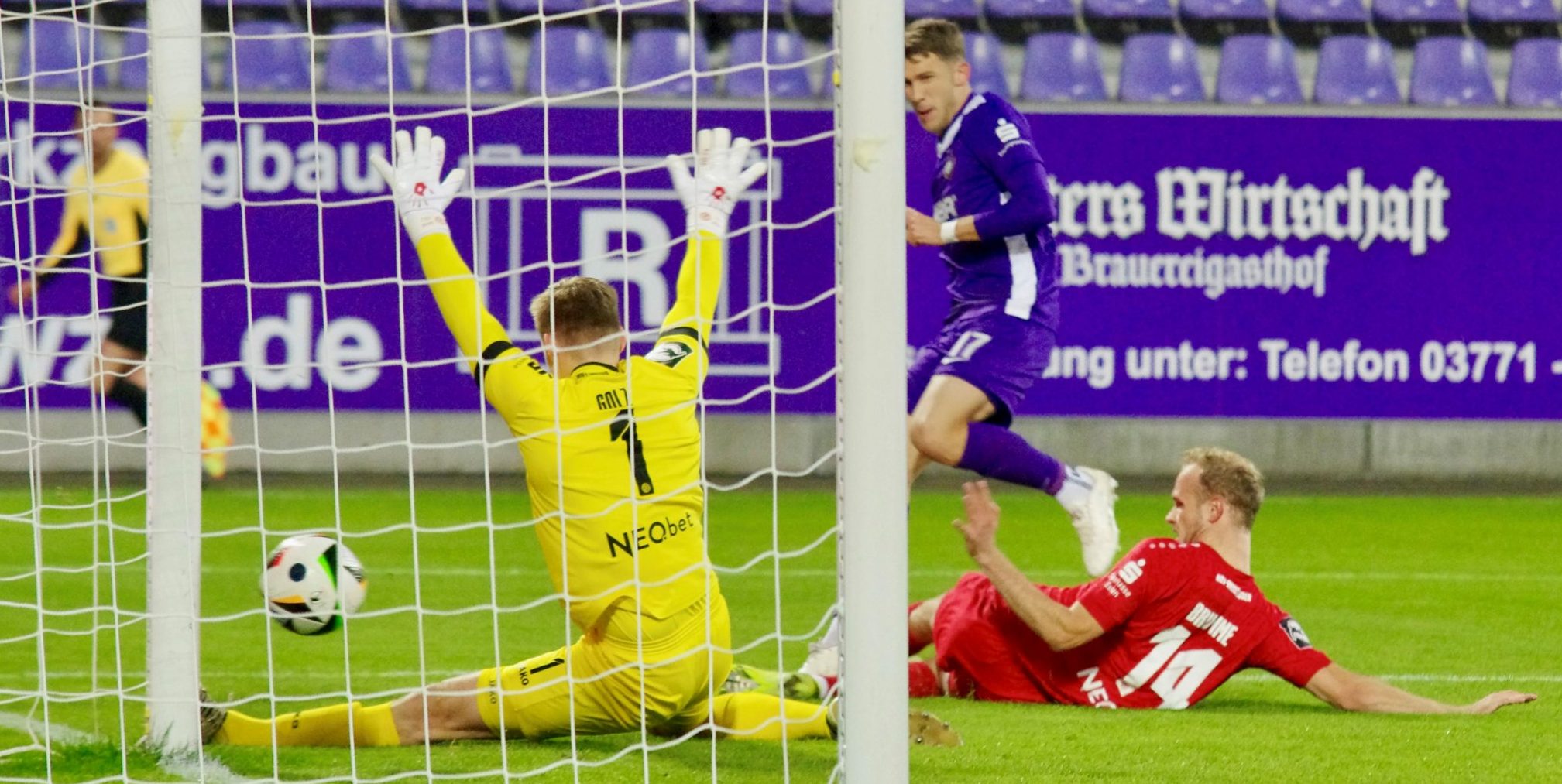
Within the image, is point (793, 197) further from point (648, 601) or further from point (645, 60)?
point (648, 601)

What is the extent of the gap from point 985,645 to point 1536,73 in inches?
349

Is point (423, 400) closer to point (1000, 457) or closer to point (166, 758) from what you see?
point (1000, 457)

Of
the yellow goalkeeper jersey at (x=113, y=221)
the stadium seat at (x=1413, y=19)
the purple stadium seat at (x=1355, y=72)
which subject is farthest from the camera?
the stadium seat at (x=1413, y=19)

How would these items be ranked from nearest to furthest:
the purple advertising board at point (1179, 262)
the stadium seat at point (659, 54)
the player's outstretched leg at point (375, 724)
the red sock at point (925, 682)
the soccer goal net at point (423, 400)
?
the soccer goal net at point (423, 400), the player's outstretched leg at point (375, 724), the red sock at point (925, 682), the purple advertising board at point (1179, 262), the stadium seat at point (659, 54)

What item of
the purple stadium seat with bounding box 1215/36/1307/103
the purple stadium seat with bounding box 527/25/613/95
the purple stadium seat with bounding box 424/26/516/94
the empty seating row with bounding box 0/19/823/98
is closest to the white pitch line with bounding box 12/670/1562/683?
the empty seating row with bounding box 0/19/823/98

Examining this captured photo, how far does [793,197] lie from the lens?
1038 cm

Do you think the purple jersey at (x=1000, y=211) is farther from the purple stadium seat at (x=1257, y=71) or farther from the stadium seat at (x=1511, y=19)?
the stadium seat at (x=1511, y=19)

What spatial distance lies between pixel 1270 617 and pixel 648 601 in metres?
1.61

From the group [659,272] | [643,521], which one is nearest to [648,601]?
[643,521]

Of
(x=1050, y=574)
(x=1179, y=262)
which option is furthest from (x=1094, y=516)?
(x=1179, y=262)

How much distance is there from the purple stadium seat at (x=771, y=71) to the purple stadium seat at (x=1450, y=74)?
3964 millimetres

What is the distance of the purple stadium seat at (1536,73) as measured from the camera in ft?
39.0

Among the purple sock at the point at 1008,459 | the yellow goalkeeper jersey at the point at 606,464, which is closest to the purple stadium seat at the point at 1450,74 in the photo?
the purple sock at the point at 1008,459

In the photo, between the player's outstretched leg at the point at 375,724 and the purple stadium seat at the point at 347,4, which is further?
the purple stadium seat at the point at 347,4
